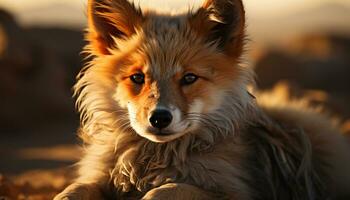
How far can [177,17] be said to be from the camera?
224 inches

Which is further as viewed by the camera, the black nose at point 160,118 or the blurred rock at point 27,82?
the blurred rock at point 27,82

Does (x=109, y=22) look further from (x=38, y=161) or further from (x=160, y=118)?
(x=38, y=161)

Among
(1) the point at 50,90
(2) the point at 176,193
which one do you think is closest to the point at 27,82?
(1) the point at 50,90

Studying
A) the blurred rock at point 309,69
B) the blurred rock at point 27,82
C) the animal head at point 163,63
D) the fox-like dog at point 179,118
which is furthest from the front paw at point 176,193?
the blurred rock at point 309,69

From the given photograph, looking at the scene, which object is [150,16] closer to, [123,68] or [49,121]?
[123,68]

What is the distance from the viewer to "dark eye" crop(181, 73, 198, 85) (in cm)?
527

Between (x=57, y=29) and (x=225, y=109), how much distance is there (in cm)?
1457

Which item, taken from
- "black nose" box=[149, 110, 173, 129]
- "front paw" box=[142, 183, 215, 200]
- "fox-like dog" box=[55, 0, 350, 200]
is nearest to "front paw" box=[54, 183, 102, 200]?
"fox-like dog" box=[55, 0, 350, 200]

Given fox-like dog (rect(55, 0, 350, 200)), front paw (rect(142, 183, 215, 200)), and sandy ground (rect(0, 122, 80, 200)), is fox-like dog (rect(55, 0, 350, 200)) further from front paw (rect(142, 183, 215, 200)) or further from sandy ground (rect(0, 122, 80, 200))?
sandy ground (rect(0, 122, 80, 200))

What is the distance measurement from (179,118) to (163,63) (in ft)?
1.71

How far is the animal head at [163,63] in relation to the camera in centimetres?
515

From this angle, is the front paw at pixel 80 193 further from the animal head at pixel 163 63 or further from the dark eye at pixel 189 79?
the dark eye at pixel 189 79

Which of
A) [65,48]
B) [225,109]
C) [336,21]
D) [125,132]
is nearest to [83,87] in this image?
[125,132]

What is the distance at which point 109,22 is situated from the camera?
5754 millimetres
